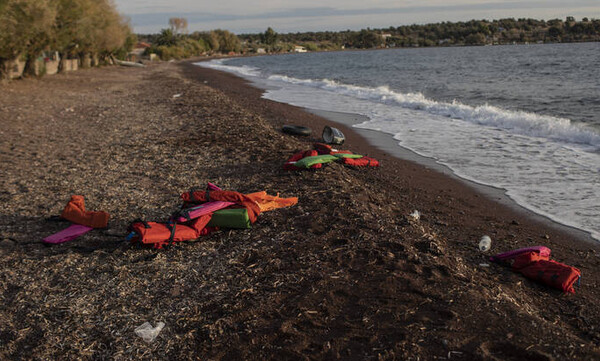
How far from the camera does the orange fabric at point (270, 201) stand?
6.18m

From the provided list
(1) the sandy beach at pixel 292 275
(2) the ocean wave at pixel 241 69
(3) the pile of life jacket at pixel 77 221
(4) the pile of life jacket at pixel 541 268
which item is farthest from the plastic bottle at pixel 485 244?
(2) the ocean wave at pixel 241 69

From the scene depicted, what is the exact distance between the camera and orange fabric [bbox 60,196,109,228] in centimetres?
586

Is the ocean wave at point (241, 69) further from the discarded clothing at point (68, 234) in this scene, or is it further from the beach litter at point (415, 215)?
the discarded clothing at point (68, 234)

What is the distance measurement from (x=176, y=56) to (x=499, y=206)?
341 ft

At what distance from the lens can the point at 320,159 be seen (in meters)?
8.27

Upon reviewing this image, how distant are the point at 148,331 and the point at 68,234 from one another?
2.49 metres

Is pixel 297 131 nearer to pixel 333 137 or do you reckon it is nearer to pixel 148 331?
pixel 333 137

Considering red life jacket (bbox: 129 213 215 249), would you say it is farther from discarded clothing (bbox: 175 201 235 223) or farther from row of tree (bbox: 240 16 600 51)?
row of tree (bbox: 240 16 600 51)

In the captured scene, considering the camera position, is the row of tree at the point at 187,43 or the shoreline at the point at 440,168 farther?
the row of tree at the point at 187,43

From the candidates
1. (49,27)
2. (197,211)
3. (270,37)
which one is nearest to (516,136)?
(197,211)

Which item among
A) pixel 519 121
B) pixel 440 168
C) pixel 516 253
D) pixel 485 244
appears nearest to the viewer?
pixel 516 253

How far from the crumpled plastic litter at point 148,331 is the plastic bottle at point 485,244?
3.68 m

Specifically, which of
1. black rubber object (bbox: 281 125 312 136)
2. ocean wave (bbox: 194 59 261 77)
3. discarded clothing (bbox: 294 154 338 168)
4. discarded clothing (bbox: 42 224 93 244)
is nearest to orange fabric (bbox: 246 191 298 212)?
discarded clothing (bbox: 294 154 338 168)

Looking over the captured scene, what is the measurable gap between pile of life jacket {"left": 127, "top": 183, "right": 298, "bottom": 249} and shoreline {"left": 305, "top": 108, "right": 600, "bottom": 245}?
3509 mm
